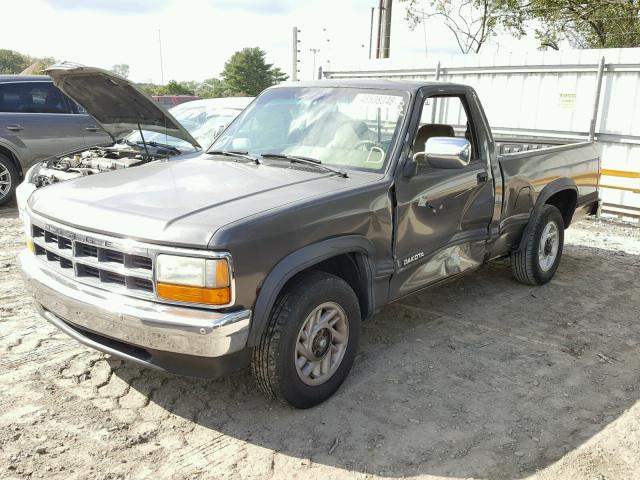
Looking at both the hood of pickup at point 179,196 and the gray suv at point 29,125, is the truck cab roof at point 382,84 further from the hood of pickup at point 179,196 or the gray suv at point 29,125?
the gray suv at point 29,125

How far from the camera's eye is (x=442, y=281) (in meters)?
4.23

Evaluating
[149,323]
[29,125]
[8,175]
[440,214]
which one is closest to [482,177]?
[440,214]

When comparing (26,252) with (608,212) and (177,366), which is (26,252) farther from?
(608,212)

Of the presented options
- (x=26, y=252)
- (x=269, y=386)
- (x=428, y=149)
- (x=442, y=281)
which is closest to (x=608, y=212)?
(x=442, y=281)

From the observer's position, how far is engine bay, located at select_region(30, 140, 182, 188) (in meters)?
5.59

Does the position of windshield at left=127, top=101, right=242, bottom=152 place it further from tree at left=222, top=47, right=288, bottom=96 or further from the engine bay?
tree at left=222, top=47, right=288, bottom=96

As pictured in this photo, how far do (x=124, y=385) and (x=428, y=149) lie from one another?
2.36 meters

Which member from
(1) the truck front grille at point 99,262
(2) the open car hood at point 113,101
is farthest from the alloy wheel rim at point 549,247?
(1) the truck front grille at point 99,262

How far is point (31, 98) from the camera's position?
8.55 meters

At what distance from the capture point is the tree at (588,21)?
17.3 metres

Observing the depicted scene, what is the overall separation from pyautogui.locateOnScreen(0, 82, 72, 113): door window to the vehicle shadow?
6.37 metres

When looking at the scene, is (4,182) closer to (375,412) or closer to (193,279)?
(193,279)

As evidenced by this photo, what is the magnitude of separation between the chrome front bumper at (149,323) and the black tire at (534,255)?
340 centimetres

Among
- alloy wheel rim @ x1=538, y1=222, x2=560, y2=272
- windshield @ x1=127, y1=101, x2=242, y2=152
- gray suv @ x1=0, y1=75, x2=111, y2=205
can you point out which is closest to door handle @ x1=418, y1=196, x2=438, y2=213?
alloy wheel rim @ x1=538, y1=222, x2=560, y2=272
